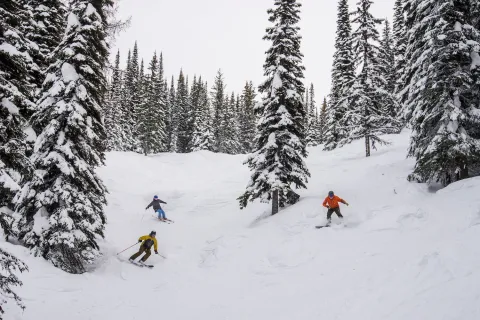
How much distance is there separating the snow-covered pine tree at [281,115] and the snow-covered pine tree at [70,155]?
7906mm

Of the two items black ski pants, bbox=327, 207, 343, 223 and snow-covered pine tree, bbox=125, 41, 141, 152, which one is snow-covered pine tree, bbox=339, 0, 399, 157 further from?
snow-covered pine tree, bbox=125, 41, 141, 152

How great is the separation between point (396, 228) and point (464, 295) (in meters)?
5.37

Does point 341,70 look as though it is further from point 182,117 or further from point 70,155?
point 182,117

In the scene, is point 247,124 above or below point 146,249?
above

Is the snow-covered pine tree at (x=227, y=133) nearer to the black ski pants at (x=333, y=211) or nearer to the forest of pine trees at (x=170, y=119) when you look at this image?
the forest of pine trees at (x=170, y=119)

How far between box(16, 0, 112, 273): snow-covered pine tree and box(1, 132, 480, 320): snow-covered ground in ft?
2.79

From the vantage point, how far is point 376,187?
16.5 metres

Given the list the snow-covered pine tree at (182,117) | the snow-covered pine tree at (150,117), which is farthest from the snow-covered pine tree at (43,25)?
the snow-covered pine tree at (182,117)

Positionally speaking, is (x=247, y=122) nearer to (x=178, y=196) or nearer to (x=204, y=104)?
(x=204, y=104)

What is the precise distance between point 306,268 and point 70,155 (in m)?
9.72

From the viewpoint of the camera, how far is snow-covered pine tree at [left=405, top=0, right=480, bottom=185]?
40.5 feet

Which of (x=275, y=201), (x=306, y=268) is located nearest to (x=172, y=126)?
(x=275, y=201)

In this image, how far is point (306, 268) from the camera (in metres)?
11.0

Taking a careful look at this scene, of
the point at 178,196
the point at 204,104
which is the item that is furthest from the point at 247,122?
the point at 178,196
